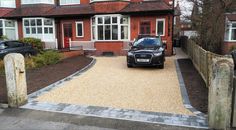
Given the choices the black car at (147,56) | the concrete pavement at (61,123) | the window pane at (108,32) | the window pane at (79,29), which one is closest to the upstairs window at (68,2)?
the window pane at (79,29)

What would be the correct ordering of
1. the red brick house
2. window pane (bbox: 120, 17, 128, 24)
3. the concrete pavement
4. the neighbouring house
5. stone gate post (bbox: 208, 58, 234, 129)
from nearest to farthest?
1. stone gate post (bbox: 208, 58, 234, 129)
2. the concrete pavement
3. the red brick house
4. window pane (bbox: 120, 17, 128, 24)
5. the neighbouring house

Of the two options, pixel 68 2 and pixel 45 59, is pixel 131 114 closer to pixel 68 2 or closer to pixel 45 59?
pixel 45 59

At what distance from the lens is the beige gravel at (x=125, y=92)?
21.9 feet

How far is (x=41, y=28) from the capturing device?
22828mm

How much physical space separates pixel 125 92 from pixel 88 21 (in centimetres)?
1474

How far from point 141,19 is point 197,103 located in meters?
14.2

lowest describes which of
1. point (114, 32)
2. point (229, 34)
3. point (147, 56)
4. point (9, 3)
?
point (147, 56)

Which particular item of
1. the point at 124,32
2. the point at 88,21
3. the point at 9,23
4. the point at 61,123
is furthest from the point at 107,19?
the point at 61,123

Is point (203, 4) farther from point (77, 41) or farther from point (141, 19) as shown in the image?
point (77, 41)

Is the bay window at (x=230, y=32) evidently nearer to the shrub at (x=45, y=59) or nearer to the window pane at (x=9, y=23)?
the shrub at (x=45, y=59)

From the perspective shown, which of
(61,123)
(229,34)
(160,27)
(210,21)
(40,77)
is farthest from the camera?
(229,34)

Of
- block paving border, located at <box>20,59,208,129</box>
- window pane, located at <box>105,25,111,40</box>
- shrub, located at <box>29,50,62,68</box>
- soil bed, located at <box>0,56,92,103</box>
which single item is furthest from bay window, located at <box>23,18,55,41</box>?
block paving border, located at <box>20,59,208,129</box>

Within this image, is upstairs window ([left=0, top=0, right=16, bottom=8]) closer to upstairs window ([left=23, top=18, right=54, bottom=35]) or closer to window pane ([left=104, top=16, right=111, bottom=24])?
upstairs window ([left=23, top=18, right=54, bottom=35])

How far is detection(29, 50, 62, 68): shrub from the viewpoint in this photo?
13.4 metres
